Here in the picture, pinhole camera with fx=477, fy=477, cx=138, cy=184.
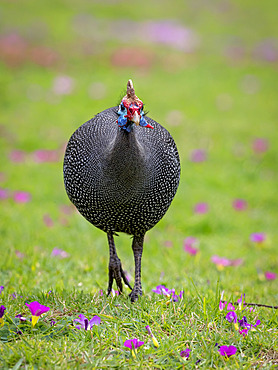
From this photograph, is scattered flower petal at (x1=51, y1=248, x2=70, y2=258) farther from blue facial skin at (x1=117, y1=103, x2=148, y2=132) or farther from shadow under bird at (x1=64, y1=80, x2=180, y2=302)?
blue facial skin at (x1=117, y1=103, x2=148, y2=132)

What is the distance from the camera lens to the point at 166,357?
110 inches

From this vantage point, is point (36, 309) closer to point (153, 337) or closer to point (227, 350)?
point (153, 337)

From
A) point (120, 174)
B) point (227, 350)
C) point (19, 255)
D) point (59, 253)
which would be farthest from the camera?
point (59, 253)

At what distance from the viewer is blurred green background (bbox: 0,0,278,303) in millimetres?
5203

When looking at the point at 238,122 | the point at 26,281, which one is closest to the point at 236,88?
the point at 238,122

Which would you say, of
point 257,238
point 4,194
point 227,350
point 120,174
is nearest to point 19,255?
point 4,194

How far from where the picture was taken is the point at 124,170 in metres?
3.15

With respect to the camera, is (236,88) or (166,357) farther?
(236,88)

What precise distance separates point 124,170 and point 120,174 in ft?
0.14

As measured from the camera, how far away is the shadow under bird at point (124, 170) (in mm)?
3125

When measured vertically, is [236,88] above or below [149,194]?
→ above

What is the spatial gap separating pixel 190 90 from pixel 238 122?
2.38m

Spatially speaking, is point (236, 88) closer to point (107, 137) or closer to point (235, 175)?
Answer: point (235, 175)

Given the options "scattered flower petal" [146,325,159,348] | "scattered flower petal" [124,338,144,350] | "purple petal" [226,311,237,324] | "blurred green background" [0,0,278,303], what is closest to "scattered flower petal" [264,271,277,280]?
"blurred green background" [0,0,278,303]
